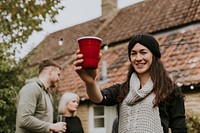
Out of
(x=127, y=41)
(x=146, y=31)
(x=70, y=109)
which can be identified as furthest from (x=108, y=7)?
(x=70, y=109)

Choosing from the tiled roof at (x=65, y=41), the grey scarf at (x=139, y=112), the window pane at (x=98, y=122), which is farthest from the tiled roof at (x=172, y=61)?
the grey scarf at (x=139, y=112)

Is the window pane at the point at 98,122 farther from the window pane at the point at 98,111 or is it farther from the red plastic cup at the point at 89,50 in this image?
the red plastic cup at the point at 89,50

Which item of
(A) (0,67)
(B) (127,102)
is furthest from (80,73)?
(A) (0,67)

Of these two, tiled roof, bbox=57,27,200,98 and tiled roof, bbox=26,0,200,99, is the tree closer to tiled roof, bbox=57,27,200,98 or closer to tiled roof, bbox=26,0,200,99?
tiled roof, bbox=26,0,200,99

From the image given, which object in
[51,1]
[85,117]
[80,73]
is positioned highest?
[51,1]

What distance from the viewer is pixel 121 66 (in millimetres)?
12172

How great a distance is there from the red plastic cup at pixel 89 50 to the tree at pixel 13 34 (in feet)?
20.3

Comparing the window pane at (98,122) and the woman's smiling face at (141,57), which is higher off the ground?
the window pane at (98,122)

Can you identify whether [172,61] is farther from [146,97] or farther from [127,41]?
[146,97]

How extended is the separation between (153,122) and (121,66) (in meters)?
9.60

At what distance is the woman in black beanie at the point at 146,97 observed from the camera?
8.53 ft

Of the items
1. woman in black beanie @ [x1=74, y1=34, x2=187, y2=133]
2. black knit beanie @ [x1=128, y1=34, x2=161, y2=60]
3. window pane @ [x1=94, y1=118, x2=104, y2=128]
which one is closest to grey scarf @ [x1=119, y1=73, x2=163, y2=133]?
woman in black beanie @ [x1=74, y1=34, x2=187, y2=133]

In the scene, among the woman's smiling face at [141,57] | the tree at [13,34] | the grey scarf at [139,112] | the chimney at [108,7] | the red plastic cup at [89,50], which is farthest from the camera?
the chimney at [108,7]

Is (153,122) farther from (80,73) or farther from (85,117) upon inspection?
(85,117)
